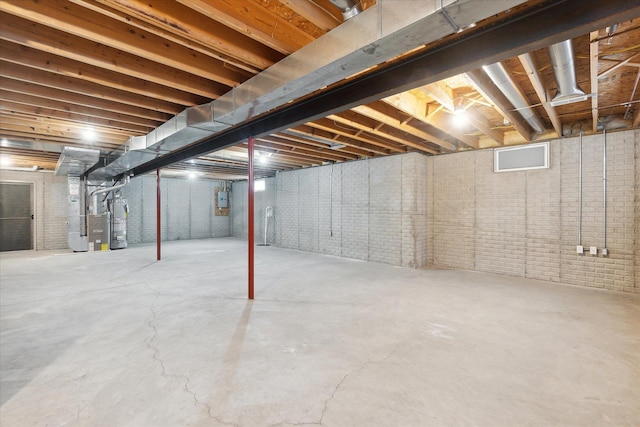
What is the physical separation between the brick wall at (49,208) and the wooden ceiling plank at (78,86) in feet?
25.6

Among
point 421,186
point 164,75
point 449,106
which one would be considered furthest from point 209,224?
point 449,106

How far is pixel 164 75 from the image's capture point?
259cm

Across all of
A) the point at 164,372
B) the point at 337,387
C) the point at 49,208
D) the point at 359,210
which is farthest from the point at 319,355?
the point at 49,208

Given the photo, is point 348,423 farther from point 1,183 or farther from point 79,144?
point 1,183

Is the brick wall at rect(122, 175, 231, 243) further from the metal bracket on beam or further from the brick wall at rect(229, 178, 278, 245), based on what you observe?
the metal bracket on beam

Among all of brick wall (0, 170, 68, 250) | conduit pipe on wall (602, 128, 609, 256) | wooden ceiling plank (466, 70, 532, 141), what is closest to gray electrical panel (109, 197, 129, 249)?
brick wall (0, 170, 68, 250)

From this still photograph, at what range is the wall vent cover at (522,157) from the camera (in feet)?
15.4

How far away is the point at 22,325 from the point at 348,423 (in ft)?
11.5

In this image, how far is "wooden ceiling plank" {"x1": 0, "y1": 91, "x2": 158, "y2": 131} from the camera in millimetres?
3047

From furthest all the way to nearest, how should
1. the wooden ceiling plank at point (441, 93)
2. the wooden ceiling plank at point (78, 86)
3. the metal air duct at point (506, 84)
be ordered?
the wooden ceiling plank at point (441, 93) < the wooden ceiling plank at point (78, 86) < the metal air duct at point (506, 84)

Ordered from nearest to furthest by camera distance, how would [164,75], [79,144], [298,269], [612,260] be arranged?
1. [164,75]
2. [612,260]
3. [79,144]
4. [298,269]

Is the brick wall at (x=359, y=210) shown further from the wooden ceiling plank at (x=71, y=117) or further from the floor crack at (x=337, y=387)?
the wooden ceiling plank at (x=71, y=117)

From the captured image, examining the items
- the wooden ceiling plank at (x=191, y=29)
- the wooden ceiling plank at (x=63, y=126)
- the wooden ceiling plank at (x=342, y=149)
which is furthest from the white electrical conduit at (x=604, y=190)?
the wooden ceiling plank at (x=63, y=126)

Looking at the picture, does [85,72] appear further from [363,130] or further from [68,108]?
[363,130]
